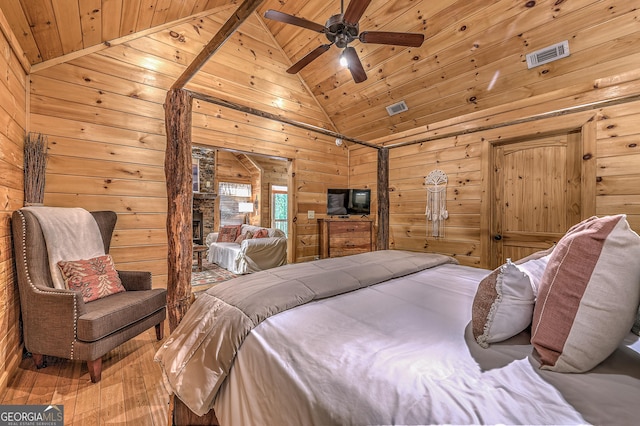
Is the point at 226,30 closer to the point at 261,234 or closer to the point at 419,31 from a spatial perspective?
the point at 419,31

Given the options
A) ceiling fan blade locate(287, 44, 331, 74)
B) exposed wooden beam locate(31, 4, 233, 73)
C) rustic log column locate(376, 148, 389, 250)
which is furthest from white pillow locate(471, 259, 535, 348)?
exposed wooden beam locate(31, 4, 233, 73)

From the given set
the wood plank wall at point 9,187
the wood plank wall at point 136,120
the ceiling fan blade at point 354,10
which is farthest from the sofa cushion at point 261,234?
the ceiling fan blade at point 354,10

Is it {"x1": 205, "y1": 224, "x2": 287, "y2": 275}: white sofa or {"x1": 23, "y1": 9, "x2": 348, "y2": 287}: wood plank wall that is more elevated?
{"x1": 23, "y1": 9, "x2": 348, "y2": 287}: wood plank wall

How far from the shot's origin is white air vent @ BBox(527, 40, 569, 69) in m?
2.60

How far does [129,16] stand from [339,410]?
3661 mm

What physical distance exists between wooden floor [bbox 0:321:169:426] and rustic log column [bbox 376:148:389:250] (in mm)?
2291

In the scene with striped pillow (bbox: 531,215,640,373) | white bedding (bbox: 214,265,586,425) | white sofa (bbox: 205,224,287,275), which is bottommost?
white sofa (bbox: 205,224,287,275)

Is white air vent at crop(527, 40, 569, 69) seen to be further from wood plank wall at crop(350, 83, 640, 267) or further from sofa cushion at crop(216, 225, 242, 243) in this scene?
sofa cushion at crop(216, 225, 242, 243)

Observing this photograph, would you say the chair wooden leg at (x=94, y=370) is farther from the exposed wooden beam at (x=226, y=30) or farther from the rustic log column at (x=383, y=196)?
the rustic log column at (x=383, y=196)

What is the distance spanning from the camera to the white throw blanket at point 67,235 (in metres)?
2.15

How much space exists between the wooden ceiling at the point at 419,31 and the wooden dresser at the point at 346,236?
166 centimetres

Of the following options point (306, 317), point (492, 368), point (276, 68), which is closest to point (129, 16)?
point (276, 68)

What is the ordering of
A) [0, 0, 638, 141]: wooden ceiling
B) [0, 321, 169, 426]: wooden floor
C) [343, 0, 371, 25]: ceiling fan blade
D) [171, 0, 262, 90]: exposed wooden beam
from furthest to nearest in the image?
[0, 0, 638, 141]: wooden ceiling → [343, 0, 371, 25]: ceiling fan blade → [0, 321, 169, 426]: wooden floor → [171, 0, 262, 90]: exposed wooden beam

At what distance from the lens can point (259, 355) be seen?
968mm
